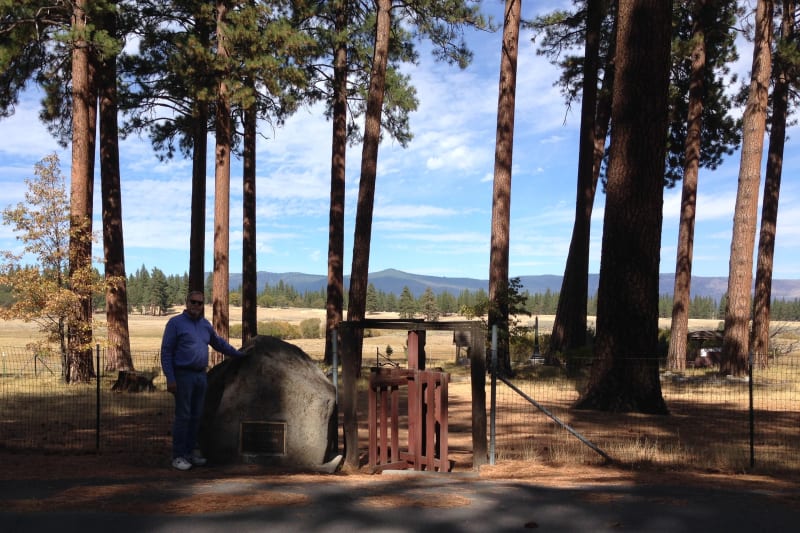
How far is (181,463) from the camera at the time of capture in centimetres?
798

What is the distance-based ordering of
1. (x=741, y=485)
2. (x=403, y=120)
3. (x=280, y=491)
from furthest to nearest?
1. (x=403, y=120)
2. (x=741, y=485)
3. (x=280, y=491)

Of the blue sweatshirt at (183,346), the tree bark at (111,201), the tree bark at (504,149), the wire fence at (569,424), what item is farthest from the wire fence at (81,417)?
the tree bark at (504,149)

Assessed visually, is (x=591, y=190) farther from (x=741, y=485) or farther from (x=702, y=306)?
(x=702, y=306)

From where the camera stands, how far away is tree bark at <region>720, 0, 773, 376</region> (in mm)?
18953

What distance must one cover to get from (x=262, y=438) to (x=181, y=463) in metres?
0.96

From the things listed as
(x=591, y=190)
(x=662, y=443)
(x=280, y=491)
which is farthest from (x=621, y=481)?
(x=591, y=190)

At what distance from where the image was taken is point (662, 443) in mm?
9617

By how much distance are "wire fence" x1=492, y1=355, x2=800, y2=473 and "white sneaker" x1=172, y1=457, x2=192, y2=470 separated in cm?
382

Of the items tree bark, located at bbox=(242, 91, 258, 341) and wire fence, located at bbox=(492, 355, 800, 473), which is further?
tree bark, located at bbox=(242, 91, 258, 341)

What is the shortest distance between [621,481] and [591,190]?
19.0 metres

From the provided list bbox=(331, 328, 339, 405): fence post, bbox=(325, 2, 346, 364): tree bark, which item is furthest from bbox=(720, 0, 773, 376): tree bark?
bbox=(331, 328, 339, 405): fence post

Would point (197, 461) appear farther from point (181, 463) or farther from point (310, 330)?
point (310, 330)

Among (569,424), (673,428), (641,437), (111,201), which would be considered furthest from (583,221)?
(111,201)

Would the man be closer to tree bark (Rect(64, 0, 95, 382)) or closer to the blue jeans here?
the blue jeans
